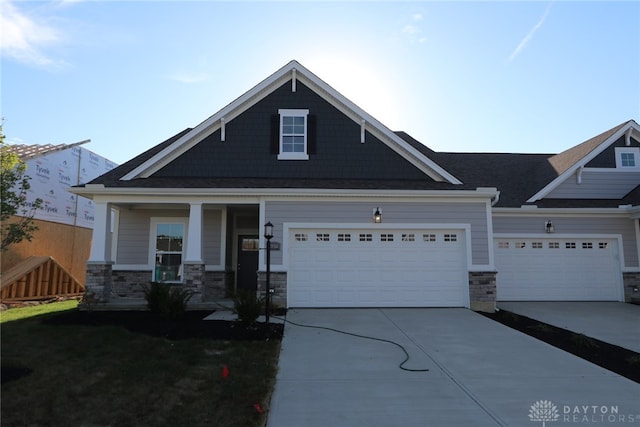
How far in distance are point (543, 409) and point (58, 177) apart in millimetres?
20604

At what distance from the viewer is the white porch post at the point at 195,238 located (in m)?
10.9

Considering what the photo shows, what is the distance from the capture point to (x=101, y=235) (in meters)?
10.8

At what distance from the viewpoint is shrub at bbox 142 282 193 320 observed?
8820 mm

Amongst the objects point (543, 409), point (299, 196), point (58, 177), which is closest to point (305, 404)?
point (543, 409)

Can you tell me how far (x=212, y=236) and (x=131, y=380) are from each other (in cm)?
769

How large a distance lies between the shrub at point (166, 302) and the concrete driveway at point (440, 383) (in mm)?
2582

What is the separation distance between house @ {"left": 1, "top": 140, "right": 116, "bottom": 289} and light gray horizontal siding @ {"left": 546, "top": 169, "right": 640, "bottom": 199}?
59.1 feet

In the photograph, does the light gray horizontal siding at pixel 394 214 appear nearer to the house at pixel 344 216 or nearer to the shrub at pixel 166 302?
the house at pixel 344 216

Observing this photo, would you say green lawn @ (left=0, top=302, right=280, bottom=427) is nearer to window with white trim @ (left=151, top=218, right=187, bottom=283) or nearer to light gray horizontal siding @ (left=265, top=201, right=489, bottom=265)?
light gray horizontal siding @ (left=265, top=201, right=489, bottom=265)

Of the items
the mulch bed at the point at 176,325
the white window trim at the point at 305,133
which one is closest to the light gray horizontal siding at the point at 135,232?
the mulch bed at the point at 176,325

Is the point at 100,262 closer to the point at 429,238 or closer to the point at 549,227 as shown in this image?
the point at 429,238

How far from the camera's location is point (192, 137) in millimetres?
11898

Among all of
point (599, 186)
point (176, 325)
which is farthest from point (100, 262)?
point (599, 186)

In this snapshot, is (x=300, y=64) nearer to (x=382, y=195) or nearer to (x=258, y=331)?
(x=382, y=195)
